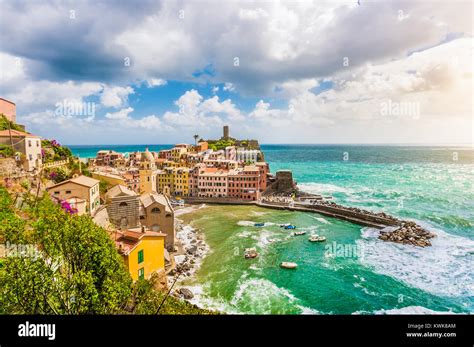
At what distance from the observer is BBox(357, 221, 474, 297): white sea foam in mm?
10195

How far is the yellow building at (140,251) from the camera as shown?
7.59 metres

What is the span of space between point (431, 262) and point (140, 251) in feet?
43.4

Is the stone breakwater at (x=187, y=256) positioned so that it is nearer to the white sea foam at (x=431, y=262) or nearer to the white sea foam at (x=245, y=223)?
the white sea foam at (x=245, y=223)

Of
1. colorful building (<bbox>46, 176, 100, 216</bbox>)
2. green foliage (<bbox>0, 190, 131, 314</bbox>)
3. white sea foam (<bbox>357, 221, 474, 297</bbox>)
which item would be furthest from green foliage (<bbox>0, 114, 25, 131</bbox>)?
white sea foam (<bbox>357, 221, 474, 297</bbox>)

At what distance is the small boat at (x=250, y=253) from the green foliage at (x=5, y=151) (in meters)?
10.4

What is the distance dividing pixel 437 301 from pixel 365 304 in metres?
2.66

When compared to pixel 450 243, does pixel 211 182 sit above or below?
above

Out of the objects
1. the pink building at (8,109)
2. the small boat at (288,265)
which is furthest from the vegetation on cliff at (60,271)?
the pink building at (8,109)

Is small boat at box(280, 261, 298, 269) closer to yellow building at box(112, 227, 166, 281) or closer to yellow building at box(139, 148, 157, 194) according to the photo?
yellow building at box(112, 227, 166, 281)
